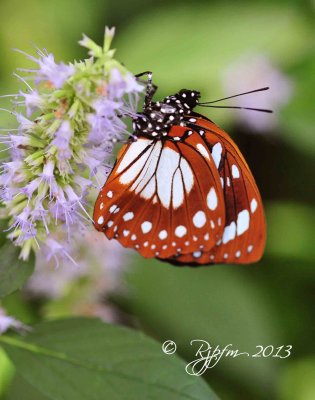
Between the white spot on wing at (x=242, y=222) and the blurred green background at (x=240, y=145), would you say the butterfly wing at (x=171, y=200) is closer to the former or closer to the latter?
the white spot on wing at (x=242, y=222)

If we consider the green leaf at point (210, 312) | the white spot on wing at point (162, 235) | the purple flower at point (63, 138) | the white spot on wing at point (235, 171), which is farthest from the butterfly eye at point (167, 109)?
the green leaf at point (210, 312)

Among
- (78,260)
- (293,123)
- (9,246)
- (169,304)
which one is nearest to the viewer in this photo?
(9,246)

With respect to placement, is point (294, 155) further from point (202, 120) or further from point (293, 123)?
point (202, 120)

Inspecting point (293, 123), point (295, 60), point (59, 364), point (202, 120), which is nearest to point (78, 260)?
point (59, 364)

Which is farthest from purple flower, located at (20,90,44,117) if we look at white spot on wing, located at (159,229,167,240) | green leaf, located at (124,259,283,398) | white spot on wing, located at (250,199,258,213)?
green leaf, located at (124,259,283,398)

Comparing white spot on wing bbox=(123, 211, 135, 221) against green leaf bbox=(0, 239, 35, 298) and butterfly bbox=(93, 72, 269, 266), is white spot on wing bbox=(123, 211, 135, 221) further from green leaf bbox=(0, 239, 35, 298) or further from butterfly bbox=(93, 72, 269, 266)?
green leaf bbox=(0, 239, 35, 298)

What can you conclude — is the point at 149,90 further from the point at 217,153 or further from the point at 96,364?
the point at 96,364

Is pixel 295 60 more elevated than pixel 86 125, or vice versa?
pixel 295 60
